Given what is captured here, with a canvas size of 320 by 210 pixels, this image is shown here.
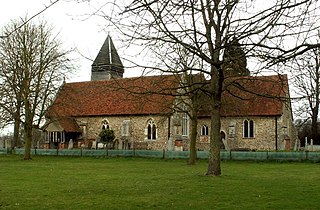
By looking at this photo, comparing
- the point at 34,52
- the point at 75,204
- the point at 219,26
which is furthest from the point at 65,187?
the point at 34,52

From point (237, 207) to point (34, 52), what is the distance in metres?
28.3

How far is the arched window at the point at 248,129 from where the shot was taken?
137 feet

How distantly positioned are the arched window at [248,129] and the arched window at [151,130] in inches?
350

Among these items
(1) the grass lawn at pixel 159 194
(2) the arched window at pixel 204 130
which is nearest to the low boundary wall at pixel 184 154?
(2) the arched window at pixel 204 130

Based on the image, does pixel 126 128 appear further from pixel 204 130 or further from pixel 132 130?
pixel 204 130

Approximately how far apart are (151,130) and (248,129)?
9.75 m

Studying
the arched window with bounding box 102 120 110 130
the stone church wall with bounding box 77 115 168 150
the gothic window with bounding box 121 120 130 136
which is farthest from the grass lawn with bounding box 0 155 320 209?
the arched window with bounding box 102 120 110 130

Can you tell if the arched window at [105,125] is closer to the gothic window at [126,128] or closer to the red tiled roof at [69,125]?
the gothic window at [126,128]

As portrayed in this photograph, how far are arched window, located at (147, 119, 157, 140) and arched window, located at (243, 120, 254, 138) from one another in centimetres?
889

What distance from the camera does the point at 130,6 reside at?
654 centimetres

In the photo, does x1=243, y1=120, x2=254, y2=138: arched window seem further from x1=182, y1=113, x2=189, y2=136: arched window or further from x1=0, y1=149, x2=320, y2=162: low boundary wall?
x1=0, y1=149, x2=320, y2=162: low boundary wall

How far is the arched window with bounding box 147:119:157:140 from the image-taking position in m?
45.3

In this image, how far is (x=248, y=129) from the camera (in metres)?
41.8

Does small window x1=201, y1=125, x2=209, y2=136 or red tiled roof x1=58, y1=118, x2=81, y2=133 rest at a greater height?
red tiled roof x1=58, y1=118, x2=81, y2=133
